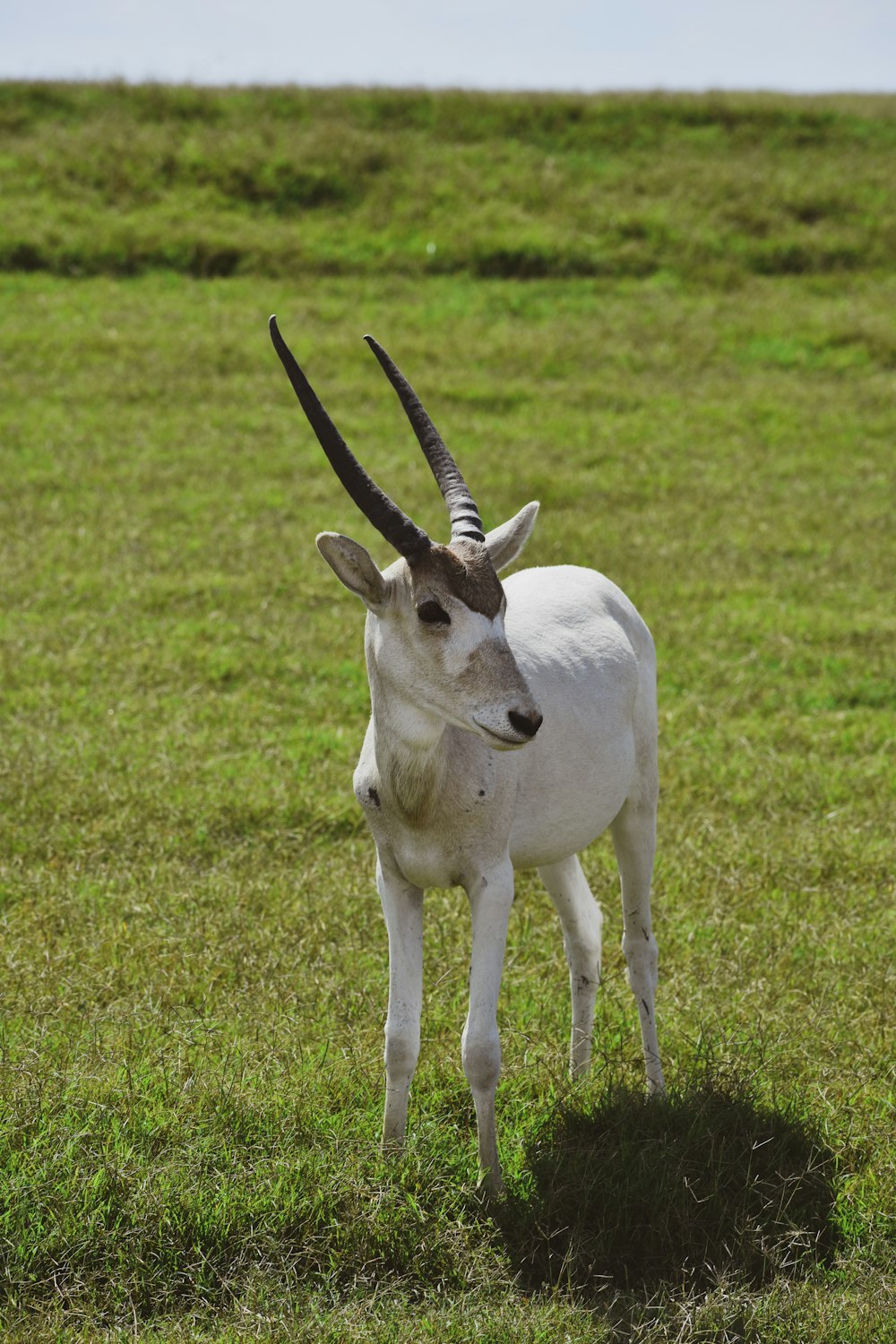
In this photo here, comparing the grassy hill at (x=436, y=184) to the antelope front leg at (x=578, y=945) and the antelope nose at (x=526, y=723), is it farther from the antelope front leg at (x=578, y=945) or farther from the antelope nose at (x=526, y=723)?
the antelope nose at (x=526, y=723)

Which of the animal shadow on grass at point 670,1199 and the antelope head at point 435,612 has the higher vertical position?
the antelope head at point 435,612

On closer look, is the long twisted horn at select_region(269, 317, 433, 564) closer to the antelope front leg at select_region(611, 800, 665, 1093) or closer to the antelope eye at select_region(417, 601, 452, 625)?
the antelope eye at select_region(417, 601, 452, 625)

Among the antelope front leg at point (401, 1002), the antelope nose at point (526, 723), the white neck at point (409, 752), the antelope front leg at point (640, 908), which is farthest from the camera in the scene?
the antelope front leg at point (640, 908)

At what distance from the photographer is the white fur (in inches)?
156

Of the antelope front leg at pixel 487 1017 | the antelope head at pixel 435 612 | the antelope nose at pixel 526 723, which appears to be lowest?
the antelope front leg at pixel 487 1017

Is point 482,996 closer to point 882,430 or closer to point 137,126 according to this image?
point 882,430

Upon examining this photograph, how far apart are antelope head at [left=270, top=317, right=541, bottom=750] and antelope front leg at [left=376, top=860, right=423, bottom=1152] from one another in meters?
0.69

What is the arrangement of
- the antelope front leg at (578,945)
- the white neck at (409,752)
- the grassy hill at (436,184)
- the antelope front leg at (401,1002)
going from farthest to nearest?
1. the grassy hill at (436,184)
2. the antelope front leg at (578,945)
3. the antelope front leg at (401,1002)
4. the white neck at (409,752)

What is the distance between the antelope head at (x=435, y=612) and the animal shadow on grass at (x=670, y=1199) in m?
1.46

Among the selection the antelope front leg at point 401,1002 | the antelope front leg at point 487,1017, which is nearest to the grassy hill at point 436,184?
the antelope front leg at point 401,1002

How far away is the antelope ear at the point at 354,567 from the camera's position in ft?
12.9

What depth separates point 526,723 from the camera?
3785 mm

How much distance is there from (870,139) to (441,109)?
357 inches

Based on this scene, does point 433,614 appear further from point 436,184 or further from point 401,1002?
point 436,184
